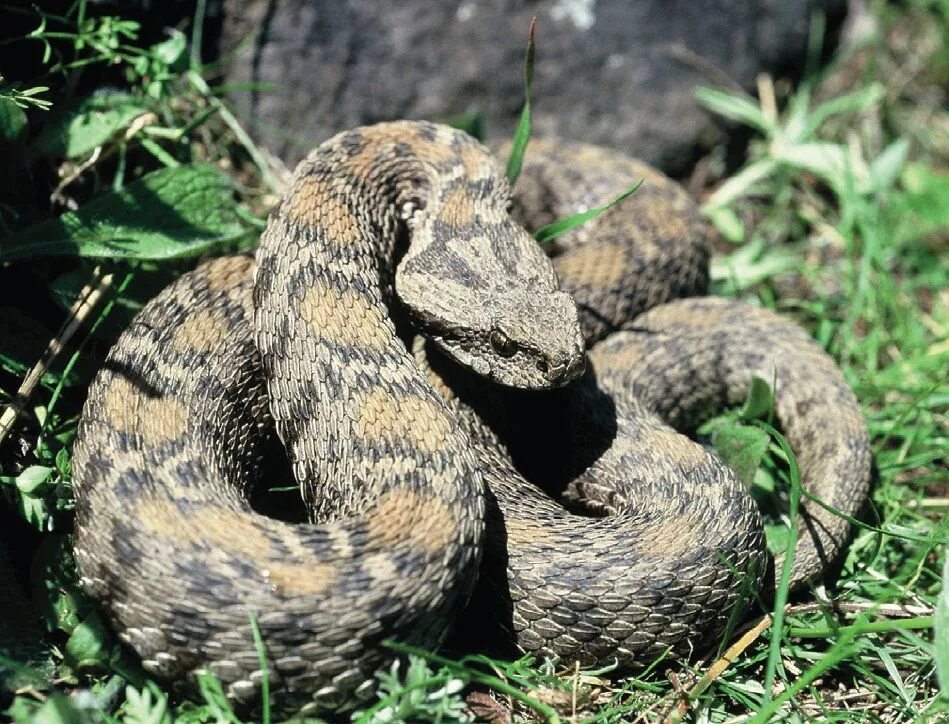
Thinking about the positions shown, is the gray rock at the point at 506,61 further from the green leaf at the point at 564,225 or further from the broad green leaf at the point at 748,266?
the green leaf at the point at 564,225

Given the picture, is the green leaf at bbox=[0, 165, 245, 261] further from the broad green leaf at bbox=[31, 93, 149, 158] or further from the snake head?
the snake head

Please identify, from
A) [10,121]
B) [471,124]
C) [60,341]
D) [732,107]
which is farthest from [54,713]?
[732,107]

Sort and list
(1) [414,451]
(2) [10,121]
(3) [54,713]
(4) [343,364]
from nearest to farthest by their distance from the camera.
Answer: (3) [54,713]
(1) [414,451]
(4) [343,364]
(2) [10,121]

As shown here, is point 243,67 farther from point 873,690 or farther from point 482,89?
point 873,690

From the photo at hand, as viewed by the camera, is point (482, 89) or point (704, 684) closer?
point (704, 684)

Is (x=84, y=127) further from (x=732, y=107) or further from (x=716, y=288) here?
(x=732, y=107)

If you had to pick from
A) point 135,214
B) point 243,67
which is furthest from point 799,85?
point 135,214
